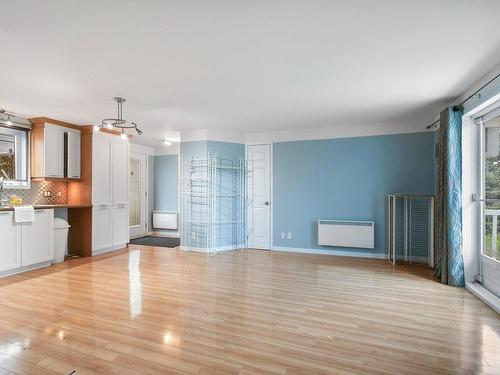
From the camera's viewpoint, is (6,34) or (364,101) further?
(364,101)

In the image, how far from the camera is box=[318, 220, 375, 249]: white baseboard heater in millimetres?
5488

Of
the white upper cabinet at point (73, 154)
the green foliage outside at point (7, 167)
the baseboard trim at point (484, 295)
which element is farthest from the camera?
the white upper cabinet at point (73, 154)

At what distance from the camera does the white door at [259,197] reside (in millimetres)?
6371

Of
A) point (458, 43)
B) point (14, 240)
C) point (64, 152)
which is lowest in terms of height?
point (14, 240)

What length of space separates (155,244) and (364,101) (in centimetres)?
532

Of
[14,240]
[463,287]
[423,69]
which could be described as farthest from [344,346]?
[14,240]

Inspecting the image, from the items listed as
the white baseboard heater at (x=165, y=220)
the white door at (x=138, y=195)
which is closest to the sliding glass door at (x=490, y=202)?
the white baseboard heater at (x=165, y=220)

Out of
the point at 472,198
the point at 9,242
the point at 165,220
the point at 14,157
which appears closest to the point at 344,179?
the point at 472,198

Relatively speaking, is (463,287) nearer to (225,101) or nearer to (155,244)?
(225,101)

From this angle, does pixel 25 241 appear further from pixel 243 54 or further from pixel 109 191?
pixel 243 54

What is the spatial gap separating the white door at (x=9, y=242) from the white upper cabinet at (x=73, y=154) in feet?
4.55

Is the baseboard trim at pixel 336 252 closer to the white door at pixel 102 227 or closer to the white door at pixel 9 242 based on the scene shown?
the white door at pixel 102 227

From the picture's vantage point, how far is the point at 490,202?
3.67m

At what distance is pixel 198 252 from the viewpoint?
5.98m
